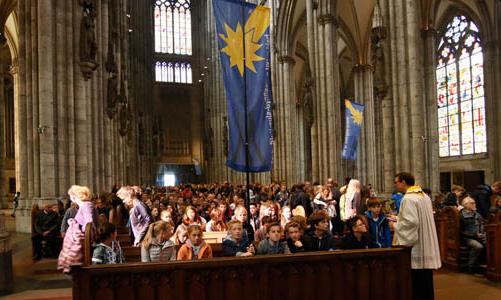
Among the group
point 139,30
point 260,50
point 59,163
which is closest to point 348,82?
point 139,30

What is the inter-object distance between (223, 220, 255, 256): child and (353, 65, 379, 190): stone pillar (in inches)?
993

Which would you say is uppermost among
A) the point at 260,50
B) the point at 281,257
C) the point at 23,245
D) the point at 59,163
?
the point at 260,50

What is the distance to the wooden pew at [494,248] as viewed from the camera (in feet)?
27.1

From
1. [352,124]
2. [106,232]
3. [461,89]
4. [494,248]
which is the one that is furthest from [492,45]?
[106,232]

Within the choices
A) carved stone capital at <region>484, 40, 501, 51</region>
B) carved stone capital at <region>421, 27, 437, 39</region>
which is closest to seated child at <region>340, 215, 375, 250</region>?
carved stone capital at <region>421, 27, 437, 39</region>

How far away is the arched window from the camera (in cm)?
2841

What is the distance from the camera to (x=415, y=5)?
15.8 meters

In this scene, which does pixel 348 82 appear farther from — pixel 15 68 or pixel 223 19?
pixel 223 19

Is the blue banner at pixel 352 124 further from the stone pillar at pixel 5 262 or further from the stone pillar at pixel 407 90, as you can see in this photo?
the stone pillar at pixel 5 262

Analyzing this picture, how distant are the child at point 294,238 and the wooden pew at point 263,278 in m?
1.18

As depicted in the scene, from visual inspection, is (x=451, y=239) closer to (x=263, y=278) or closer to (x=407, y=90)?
(x=263, y=278)

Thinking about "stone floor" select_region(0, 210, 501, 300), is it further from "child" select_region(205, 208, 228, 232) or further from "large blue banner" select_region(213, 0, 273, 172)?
"large blue banner" select_region(213, 0, 273, 172)

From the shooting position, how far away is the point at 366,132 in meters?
30.9

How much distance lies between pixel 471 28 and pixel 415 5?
50.8ft
